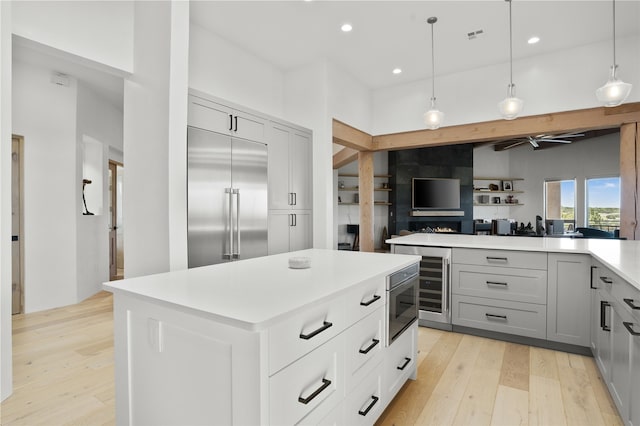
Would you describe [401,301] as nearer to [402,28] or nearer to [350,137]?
[402,28]

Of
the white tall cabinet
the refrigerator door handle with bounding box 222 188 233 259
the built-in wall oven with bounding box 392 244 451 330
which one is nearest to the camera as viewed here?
the refrigerator door handle with bounding box 222 188 233 259

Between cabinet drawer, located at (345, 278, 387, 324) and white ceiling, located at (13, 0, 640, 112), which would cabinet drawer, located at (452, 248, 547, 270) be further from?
white ceiling, located at (13, 0, 640, 112)

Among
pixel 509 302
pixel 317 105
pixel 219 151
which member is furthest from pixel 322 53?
pixel 509 302

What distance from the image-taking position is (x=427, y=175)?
28.7 feet

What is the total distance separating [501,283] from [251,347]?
2734mm

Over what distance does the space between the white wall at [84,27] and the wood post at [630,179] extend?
17.6ft

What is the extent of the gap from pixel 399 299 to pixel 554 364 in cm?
160

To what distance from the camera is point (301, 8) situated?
3.30m

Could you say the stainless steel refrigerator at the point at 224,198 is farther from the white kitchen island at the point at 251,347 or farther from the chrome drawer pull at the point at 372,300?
the chrome drawer pull at the point at 372,300

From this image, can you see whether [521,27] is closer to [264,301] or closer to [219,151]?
[219,151]

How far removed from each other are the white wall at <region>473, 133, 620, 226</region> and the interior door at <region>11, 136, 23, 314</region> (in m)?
10.0

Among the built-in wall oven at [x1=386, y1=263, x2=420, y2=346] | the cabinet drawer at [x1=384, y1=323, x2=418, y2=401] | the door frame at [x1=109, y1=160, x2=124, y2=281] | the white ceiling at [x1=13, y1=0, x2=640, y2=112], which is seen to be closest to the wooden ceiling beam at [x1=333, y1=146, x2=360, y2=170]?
the white ceiling at [x1=13, y1=0, x2=640, y2=112]

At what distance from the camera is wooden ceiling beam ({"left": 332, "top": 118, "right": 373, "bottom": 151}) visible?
4588mm

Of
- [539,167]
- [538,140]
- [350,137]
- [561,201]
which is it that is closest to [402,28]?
[350,137]
